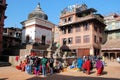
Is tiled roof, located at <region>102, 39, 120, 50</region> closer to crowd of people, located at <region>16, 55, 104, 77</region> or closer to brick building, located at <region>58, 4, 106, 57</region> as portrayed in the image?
brick building, located at <region>58, 4, 106, 57</region>

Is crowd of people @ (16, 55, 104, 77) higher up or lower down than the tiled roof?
lower down

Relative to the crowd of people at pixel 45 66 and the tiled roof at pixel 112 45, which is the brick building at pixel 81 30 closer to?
the tiled roof at pixel 112 45

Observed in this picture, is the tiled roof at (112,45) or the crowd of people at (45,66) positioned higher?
the tiled roof at (112,45)

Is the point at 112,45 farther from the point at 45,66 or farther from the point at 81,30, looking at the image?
the point at 45,66

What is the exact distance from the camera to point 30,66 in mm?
16375

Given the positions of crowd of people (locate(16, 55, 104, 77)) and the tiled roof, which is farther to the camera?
the tiled roof

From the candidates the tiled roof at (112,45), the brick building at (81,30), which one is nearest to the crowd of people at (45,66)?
the brick building at (81,30)

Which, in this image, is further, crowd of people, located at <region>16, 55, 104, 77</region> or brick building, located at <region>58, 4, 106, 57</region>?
brick building, located at <region>58, 4, 106, 57</region>

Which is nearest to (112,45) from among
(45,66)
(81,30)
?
(81,30)

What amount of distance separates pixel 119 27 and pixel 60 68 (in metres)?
24.3

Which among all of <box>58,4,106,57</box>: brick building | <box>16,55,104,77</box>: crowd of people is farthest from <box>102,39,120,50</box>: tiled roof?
<box>16,55,104,77</box>: crowd of people

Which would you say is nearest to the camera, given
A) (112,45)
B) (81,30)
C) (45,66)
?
(45,66)

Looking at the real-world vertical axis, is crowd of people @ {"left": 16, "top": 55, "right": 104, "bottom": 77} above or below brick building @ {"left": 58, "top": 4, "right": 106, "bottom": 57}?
below

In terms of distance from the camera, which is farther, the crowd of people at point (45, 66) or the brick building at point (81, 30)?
the brick building at point (81, 30)
